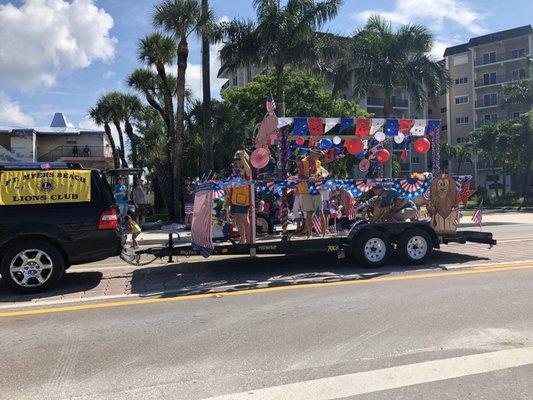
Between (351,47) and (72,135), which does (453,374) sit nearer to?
(351,47)

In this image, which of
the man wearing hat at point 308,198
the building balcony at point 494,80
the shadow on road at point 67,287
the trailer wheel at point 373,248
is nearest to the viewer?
the shadow on road at point 67,287

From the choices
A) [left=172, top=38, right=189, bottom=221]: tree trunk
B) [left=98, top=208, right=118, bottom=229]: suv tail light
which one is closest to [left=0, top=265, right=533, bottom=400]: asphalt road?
[left=98, top=208, right=118, bottom=229]: suv tail light

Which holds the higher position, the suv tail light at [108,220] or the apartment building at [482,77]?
the apartment building at [482,77]

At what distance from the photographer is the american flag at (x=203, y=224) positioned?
8719 mm

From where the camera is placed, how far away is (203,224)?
9039 mm

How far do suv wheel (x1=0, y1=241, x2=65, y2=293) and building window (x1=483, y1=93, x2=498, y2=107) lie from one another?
64064 millimetres

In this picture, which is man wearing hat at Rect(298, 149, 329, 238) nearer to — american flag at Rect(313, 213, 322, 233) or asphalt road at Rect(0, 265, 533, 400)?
american flag at Rect(313, 213, 322, 233)

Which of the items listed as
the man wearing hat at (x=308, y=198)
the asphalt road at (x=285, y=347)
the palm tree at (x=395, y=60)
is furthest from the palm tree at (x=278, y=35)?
the asphalt road at (x=285, y=347)

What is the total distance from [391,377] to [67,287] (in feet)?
18.8

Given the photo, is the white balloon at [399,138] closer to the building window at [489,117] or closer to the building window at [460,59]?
the building window at [489,117]

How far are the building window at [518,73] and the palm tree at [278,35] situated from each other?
138ft

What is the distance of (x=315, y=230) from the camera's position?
10.6 m

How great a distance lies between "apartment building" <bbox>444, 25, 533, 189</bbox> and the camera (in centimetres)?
6125

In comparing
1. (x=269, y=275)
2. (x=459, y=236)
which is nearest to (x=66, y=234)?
(x=269, y=275)
